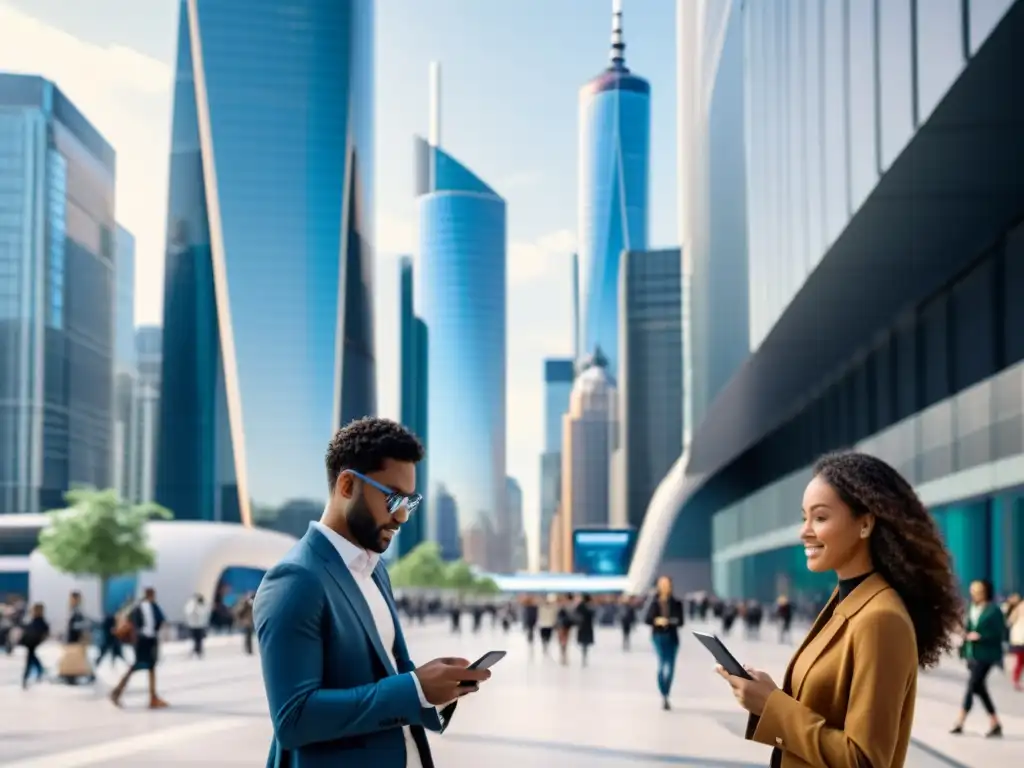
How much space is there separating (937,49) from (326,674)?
16.3 metres

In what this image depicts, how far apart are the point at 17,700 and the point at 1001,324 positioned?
20.3 metres

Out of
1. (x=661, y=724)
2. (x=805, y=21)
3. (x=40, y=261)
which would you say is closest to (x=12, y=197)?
(x=40, y=261)

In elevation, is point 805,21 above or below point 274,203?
below

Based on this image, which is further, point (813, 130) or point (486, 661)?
point (813, 130)

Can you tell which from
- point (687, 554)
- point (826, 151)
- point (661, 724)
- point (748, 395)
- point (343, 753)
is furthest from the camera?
point (687, 554)

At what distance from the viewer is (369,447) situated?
380 centimetres

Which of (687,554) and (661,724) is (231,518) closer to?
(687,554)

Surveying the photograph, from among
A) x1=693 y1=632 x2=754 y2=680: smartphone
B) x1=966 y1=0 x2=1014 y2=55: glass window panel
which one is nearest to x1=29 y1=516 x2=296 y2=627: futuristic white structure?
x1=966 y1=0 x2=1014 y2=55: glass window panel

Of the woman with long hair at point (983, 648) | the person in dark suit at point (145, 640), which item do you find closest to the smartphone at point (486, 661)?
the woman with long hair at point (983, 648)

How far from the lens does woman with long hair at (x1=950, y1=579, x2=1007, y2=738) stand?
14578 millimetres

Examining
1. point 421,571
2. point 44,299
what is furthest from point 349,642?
point 421,571

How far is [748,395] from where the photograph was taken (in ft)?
188

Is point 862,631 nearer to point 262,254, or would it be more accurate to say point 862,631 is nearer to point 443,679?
point 443,679

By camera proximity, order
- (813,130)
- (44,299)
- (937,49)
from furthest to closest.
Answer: (44,299), (813,130), (937,49)
